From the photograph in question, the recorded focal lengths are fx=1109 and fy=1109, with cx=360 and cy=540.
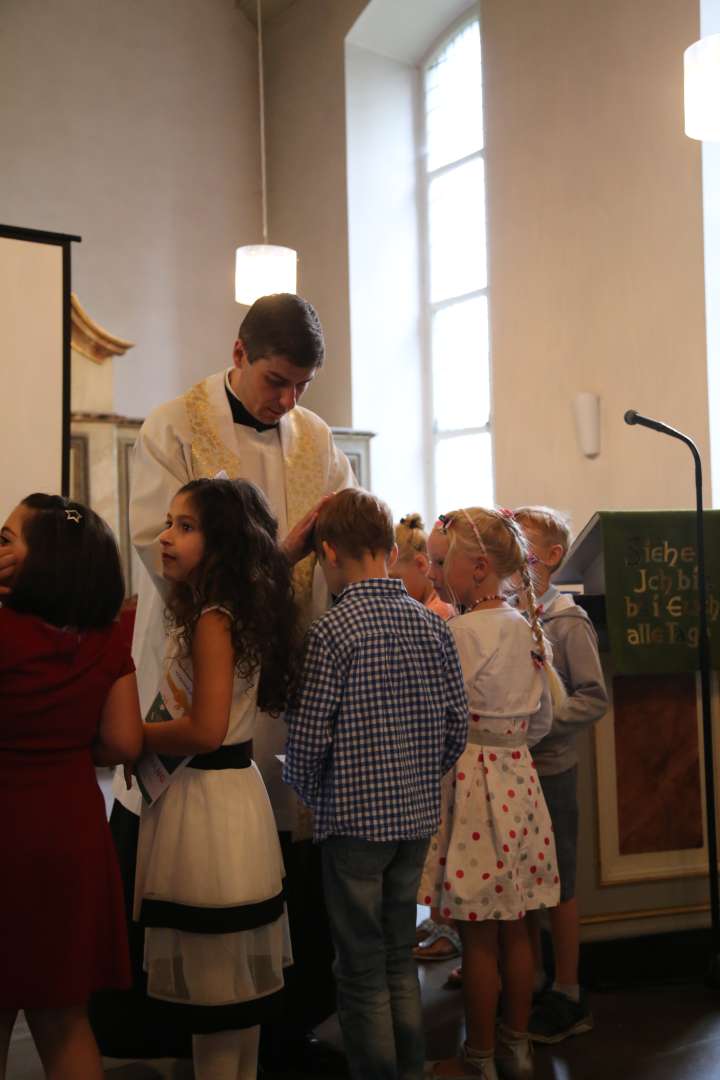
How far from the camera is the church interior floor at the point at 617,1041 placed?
2.56 meters

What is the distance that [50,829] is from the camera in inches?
70.6

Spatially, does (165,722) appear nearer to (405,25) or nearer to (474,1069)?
(474,1069)

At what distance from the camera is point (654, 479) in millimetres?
5926

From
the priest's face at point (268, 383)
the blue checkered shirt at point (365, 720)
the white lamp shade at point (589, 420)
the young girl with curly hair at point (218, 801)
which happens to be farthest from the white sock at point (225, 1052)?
the white lamp shade at point (589, 420)

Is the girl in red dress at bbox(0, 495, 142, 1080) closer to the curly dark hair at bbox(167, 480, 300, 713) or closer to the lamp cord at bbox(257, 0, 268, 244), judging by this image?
the curly dark hair at bbox(167, 480, 300, 713)

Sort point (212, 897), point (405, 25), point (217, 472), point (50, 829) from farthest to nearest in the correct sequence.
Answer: point (405, 25) → point (217, 472) → point (212, 897) → point (50, 829)

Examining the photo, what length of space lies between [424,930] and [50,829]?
83.9 inches

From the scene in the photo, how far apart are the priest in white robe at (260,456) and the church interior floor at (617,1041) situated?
350 mm

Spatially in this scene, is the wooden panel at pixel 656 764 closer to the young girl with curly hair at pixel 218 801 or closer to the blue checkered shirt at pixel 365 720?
the blue checkered shirt at pixel 365 720

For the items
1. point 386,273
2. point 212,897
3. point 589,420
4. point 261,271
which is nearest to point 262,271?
point 261,271

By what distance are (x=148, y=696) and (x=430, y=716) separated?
26.9 inches

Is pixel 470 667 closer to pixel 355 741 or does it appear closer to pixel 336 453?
pixel 355 741

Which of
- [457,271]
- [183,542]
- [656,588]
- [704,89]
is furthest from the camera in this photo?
[457,271]

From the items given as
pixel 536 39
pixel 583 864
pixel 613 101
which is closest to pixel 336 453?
pixel 583 864
